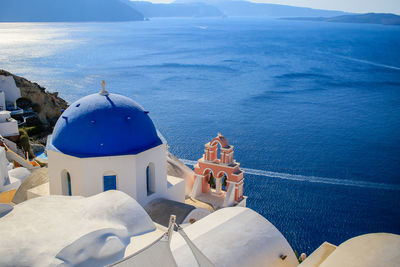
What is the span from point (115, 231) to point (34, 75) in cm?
6022

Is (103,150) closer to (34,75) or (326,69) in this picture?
(34,75)

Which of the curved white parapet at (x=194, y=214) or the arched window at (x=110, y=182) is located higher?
→ the arched window at (x=110, y=182)

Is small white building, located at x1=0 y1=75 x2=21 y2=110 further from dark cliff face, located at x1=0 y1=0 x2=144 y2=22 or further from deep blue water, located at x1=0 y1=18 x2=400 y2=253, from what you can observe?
dark cliff face, located at x1=0 y1=0 x2=144 y2=22

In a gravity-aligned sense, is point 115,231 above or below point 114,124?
below

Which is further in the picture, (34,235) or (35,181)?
(35,181)

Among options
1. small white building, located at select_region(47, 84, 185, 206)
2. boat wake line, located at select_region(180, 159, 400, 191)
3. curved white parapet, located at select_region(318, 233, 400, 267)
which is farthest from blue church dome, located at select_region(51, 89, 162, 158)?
boat wake line, located at select_region(180, 159, 400, 191)

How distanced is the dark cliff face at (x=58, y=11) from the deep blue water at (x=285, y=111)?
73.7 metres

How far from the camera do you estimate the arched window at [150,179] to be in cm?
1187

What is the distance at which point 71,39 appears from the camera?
115 m

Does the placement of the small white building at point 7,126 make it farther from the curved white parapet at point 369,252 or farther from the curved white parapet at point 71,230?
the curved white parapet at point 369,252

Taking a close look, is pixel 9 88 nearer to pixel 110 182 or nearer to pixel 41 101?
pixel 41 101

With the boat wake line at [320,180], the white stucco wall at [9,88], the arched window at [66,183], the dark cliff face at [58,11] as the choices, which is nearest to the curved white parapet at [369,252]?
the arched window at [66,183]

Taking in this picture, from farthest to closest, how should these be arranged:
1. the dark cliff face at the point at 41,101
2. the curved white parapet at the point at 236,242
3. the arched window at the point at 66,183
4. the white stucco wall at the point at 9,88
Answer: the dark cliff face at the point at 41,101
the white stucco wall at the point at 9,88
the arched window at the point at 66,183
the curved white parapet at the point at 236,242

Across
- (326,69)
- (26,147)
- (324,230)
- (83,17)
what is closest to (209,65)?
(326,69)
